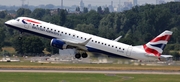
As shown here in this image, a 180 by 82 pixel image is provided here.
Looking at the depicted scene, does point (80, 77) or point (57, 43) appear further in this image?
point (57, 43)

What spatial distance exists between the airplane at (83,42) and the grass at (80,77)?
11.7 meters

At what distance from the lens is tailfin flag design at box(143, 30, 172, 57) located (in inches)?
4766

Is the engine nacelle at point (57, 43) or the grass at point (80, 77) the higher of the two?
the engine nacelle at point (57, 43)

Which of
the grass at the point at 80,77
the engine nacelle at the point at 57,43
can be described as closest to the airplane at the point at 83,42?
the engine nacelle at the point at 57,43

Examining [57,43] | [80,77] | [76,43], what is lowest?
[80,77]

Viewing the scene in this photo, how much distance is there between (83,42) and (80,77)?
15.9m

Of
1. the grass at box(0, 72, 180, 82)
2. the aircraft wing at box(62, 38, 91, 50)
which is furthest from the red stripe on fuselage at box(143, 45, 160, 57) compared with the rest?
the grass at box(0, 72, 180, 82)

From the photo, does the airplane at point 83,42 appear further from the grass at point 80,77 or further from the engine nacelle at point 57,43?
the grass at point 80,77

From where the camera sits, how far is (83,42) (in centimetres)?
11900

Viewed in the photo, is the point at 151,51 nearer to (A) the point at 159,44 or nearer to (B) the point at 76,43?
(A) the point at 159,44

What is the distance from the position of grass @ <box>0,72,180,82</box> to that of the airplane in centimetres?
1170

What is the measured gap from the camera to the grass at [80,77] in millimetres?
100000

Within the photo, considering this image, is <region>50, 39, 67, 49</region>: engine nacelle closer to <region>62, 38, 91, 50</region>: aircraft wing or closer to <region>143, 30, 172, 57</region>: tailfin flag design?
<region>62, 38, 91, 50</region>: aircraft wing

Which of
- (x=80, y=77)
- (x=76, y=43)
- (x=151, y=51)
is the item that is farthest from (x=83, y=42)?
(x=80, y=77)
